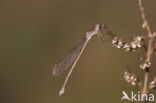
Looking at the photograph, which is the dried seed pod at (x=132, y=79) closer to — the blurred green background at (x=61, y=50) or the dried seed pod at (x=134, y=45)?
the dried seed pod at (x=134, y=45)

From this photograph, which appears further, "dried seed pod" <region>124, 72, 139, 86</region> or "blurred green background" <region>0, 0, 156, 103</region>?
"blurred green background" <region>0, 0, 156, 103</region>

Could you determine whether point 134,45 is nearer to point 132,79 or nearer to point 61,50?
point 132,79

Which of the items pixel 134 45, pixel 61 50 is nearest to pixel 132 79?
pixel 134 45

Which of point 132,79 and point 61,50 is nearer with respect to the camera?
point 132,79

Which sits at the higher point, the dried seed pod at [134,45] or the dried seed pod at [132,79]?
the dried seed pod at [134,45]

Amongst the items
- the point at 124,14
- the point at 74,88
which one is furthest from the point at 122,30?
the point at 74,88

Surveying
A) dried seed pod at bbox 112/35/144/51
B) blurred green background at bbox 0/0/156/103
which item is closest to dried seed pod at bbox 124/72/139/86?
dried seed pod at bbox 112/35/144/51

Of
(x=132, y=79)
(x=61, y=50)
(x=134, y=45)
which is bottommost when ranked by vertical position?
(x=132, y=79)

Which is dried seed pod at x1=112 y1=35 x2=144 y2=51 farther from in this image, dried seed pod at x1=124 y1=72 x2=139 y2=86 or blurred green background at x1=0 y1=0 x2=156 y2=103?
blurred green background at x1=0 y1=0 x2=156 y2=103

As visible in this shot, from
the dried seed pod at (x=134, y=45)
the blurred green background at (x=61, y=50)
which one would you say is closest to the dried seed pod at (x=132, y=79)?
the dried seed pod at (x=134, y=45)
